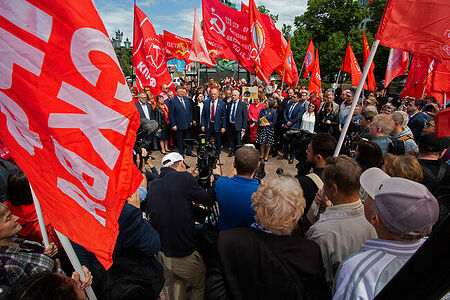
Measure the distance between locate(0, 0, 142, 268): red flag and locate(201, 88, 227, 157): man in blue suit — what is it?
5.53 meters

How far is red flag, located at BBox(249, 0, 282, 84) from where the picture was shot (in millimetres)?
5406

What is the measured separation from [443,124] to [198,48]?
5.46m

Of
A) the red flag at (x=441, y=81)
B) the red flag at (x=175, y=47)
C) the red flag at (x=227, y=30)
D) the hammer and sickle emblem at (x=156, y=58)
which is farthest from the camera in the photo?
the red flag at (x=175, y=47)

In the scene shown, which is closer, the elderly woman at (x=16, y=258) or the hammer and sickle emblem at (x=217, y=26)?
the elderly woman at (x=16, y=258)

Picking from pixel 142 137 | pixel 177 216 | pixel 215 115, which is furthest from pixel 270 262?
pixel 215 115

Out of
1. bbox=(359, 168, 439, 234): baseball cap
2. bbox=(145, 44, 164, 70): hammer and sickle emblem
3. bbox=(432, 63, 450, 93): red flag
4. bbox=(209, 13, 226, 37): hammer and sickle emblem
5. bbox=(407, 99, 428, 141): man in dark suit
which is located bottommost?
bbox=(359, 168, 439, 234): baseball cap

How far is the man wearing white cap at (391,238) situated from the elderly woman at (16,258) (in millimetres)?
1467

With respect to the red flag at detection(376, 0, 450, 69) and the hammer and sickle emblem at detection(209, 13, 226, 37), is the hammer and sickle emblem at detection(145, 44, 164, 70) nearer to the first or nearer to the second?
the hammer and sickle emblem at detection(209, 13, 226, 37)

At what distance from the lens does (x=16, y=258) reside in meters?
1.33

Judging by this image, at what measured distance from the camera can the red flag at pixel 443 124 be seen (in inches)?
86.8

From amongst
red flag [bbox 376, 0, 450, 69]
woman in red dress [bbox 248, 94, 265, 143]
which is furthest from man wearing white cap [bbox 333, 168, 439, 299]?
woman in red dress [bbox 248, 94, 265, 143]

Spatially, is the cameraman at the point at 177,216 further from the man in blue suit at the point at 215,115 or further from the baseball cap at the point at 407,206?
the man in blue suit at the point at 215,115

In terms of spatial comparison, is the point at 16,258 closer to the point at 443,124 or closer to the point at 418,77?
the point at 443,124

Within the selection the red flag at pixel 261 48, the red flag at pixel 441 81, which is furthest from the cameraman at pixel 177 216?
the red flag at pixel 261 48
